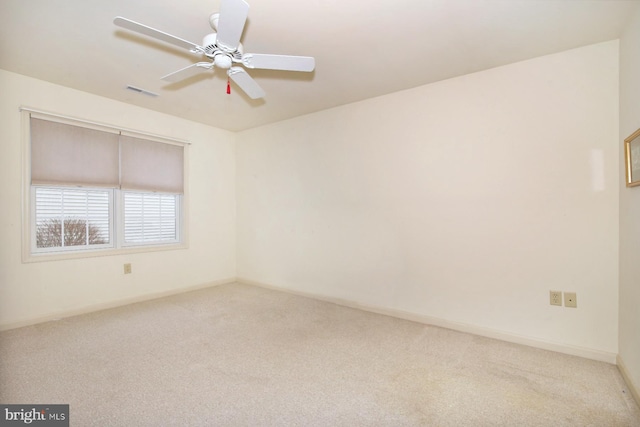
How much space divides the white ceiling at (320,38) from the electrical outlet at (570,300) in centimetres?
195

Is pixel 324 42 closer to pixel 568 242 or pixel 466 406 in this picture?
pixel 568 242

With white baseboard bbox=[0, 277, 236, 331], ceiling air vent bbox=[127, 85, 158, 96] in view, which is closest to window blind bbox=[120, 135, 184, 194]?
ceiling air vent bbox=[127, 85, 158, 96]

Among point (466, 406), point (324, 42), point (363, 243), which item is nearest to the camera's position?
point (466, 406)

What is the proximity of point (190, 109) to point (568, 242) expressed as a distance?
4211 mm

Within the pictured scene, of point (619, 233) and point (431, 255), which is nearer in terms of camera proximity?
point (619, 233)

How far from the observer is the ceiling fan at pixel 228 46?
5.34 feet

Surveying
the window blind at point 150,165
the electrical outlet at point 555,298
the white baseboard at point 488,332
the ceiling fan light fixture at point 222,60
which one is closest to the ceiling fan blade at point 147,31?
the ceiling fan light fixture at point 222,60

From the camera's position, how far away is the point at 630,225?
2031 millimetres

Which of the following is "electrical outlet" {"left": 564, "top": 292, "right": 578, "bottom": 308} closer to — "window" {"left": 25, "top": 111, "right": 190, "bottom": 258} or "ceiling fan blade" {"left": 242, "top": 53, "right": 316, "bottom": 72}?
"ceiling fan blade" {"left": 242, "top": 53, "right": 316, "bottom": 72}

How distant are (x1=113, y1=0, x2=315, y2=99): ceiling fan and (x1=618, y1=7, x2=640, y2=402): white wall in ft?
6.86

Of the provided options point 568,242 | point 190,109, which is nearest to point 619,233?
point 568,242

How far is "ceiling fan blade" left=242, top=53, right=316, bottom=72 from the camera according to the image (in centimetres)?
204

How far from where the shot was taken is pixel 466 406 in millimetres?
1799

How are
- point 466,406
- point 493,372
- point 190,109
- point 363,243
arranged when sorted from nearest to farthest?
1. point 466,406
2. point 493,372
3. point 363,243
4. point 190,109
